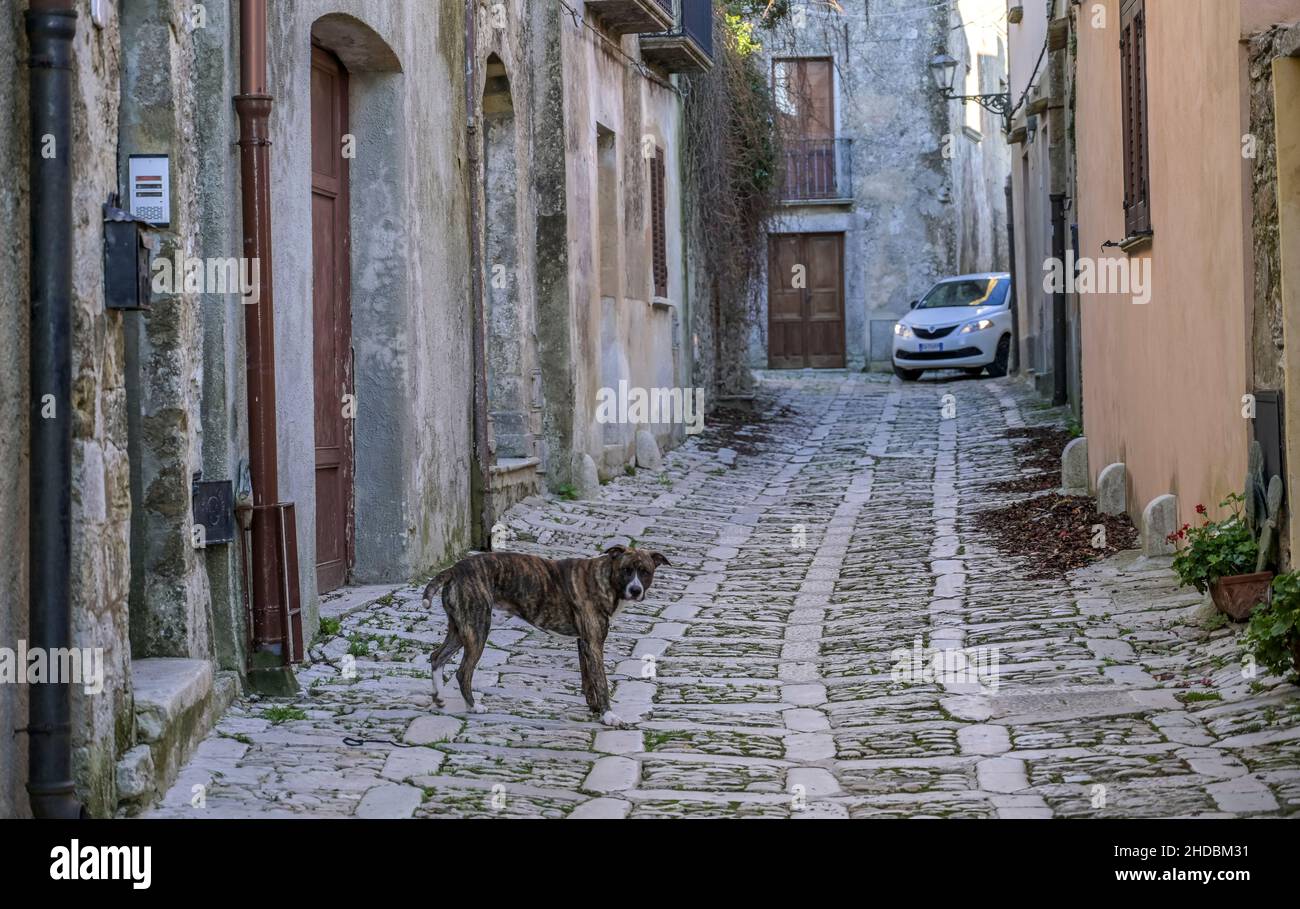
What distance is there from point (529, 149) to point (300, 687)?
6.85m

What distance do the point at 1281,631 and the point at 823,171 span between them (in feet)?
85.2

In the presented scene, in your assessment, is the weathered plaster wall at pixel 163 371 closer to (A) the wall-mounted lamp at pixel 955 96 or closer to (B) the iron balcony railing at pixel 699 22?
(B) the iron balcony railing at pixel 699 22

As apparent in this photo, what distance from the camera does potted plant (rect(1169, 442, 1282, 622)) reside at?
22.8ft

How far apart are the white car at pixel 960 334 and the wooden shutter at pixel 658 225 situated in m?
8.23

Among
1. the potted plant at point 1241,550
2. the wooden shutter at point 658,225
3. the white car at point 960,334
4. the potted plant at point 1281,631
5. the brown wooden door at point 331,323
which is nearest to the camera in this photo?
the potted plant at point 1281,631

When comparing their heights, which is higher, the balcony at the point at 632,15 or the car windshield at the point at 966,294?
the balcony at the point at 632,15

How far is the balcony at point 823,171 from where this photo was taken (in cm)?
3081

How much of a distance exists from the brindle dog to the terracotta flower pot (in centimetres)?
246

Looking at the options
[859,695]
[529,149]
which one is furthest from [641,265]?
[859,695]

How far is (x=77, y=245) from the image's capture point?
4758mm

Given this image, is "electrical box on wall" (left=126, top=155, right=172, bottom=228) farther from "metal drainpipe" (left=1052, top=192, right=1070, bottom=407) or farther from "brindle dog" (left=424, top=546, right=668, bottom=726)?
"metal drainpipe" (left=1052, top=192, right=1070, bottom=407)

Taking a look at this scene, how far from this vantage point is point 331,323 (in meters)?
8.82

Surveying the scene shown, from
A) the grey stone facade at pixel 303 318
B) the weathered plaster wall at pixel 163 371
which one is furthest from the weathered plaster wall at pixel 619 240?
the weathered plaster wall at pixel 163 371
